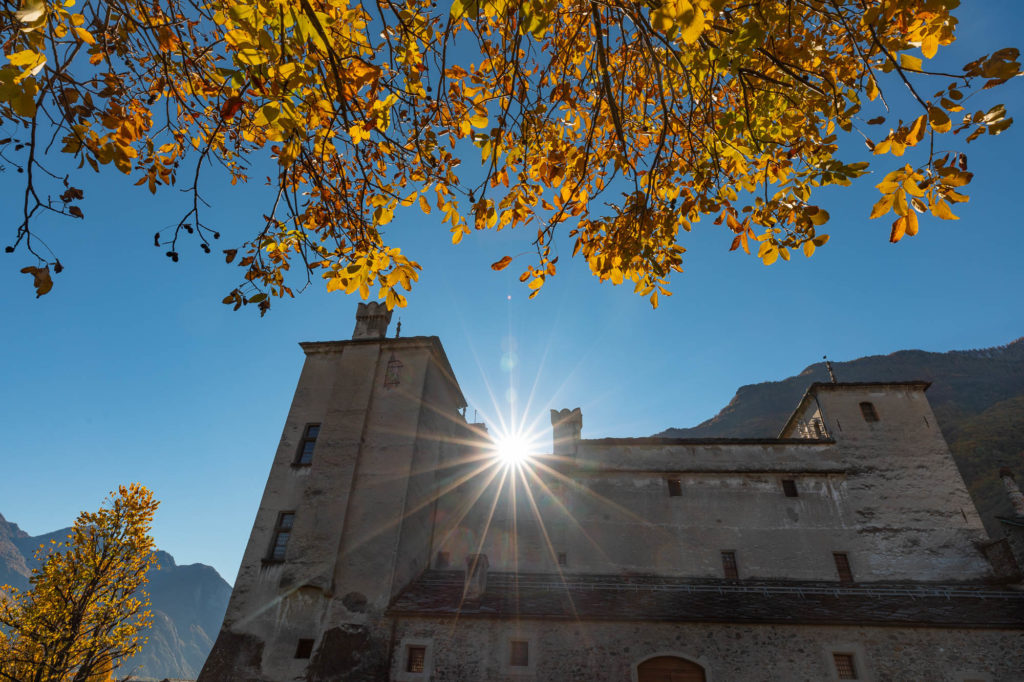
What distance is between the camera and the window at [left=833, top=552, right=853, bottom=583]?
1858 centimetres

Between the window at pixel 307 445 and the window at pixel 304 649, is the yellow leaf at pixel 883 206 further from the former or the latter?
the window at pixel 307 445

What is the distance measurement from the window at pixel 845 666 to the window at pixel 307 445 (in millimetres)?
17060

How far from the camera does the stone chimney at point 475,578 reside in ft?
50.6

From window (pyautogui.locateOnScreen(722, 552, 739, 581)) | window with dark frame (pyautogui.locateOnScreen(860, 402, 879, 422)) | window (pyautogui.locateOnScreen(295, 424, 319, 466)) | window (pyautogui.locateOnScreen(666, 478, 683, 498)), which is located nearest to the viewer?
window (pyautogui.locateOnScreen(295, 424, 319, 466))

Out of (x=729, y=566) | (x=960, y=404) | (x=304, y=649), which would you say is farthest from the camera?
(x=960, y=404)

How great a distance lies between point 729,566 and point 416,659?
12.2 metres

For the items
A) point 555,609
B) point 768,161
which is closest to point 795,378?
Result: point 555,609

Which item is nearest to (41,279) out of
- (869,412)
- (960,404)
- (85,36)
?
(85,36)

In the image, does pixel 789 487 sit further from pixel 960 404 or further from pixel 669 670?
pixel 960 404

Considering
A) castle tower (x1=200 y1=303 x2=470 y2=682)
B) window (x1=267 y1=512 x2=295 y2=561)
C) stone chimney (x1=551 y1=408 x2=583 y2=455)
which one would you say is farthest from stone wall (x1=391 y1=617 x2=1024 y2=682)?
stone chimney (x1=551 y1=408 x2=583 y2=455)

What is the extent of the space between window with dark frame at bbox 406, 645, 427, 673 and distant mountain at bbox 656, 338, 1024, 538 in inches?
1729

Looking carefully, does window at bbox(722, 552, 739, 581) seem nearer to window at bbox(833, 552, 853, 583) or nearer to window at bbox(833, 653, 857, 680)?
window at bbox(833, 552, 853, 583)

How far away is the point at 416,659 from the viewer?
13.9 m

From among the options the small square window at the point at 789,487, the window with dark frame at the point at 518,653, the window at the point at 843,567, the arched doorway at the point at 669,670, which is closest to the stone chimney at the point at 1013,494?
the window at the point at 843,567
